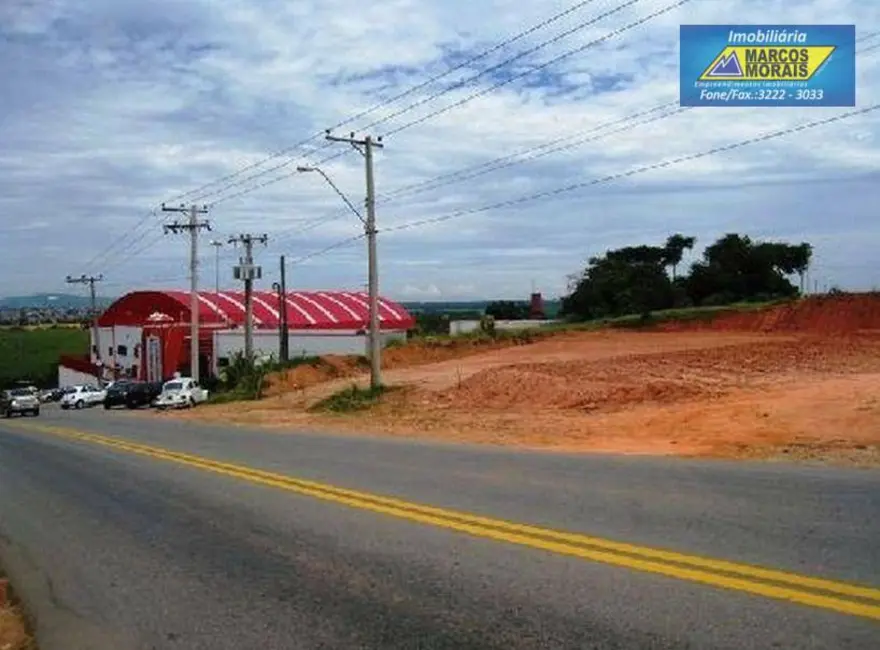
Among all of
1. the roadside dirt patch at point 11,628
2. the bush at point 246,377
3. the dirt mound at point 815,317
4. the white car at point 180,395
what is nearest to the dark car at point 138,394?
the bush at point 246,377

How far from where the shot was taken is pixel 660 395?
27.6m

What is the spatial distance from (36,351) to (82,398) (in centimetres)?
7805

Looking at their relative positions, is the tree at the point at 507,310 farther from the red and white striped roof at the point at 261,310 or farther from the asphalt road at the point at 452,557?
the asphalt road at the point at 452,557

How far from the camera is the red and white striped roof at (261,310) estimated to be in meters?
88.0

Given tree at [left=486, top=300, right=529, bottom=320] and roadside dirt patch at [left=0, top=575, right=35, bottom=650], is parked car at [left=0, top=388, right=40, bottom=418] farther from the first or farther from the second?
tree at [left=486, top=300, right=529, bottom=320]

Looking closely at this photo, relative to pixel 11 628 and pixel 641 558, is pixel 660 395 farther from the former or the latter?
pixel 11 628

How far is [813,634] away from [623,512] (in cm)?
444

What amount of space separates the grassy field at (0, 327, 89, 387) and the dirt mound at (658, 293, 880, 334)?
8619cm

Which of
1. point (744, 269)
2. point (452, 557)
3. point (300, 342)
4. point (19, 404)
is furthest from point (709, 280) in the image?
point (452, 557)

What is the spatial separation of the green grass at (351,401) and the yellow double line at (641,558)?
23.0 m

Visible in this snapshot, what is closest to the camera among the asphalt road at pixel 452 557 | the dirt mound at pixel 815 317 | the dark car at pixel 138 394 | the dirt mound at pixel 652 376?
the asphalt road at pixel 452 557

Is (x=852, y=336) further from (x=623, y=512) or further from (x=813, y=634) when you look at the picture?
(x=813, y=634)

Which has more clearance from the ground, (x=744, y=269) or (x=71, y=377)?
(x=744, y=269)

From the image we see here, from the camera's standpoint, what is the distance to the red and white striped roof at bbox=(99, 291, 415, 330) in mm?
88000
